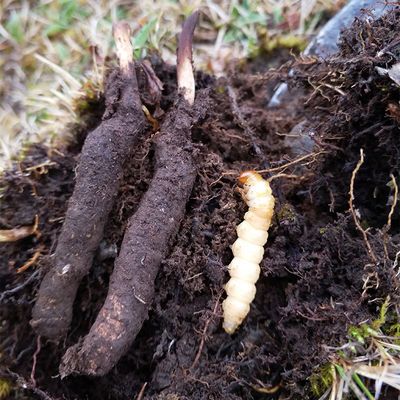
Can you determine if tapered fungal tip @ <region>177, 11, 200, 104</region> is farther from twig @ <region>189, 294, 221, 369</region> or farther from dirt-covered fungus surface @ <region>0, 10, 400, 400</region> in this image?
twig @ <region>189, 294, 221, 369</region>

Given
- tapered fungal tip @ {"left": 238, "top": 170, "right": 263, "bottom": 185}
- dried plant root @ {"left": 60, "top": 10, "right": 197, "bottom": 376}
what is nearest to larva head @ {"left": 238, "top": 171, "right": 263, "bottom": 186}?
tapered fungal tip @ {"left": 238, "top": 170, "right": 263, "bottom": 185}

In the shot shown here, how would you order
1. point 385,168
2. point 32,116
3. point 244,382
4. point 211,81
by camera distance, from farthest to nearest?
point 32,116 → point 211,81 → point 385,168 → point 244,382

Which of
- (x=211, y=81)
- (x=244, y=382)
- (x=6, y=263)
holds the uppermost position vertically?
(x=211, y=81)

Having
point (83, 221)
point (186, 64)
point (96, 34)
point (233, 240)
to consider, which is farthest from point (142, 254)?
point (96, 34)

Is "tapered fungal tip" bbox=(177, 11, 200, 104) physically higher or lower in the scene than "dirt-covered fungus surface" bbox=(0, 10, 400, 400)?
higher

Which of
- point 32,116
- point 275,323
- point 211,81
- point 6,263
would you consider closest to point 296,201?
point 275,323

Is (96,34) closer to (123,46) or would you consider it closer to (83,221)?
(123,46)

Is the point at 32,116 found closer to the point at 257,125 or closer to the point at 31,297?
the point at 31,297
